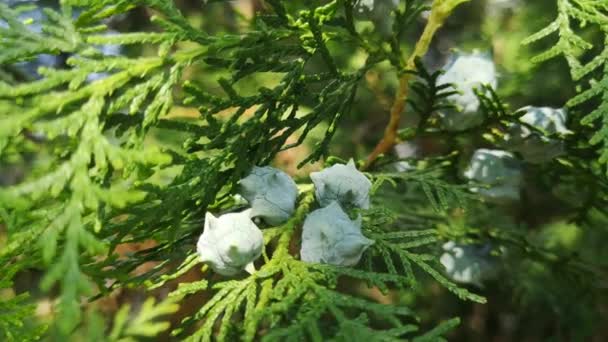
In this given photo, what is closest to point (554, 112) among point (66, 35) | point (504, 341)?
point (66, 35)

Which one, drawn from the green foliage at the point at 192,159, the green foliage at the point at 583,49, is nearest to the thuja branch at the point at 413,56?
the green foliage at the point at 192,159

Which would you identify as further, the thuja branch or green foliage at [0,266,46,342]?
the thuja branch

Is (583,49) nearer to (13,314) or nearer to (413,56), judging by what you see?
(413,56)

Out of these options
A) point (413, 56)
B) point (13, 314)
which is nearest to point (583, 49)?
point (413, 56)

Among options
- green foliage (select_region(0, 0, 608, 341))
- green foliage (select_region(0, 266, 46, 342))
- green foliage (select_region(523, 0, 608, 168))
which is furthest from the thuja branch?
green foliage (select_region(0, 266, 46, 342))

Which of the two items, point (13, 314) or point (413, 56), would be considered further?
point (413, 56)

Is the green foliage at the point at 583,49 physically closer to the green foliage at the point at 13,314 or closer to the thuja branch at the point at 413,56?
the thuja branch at the point at 413,56

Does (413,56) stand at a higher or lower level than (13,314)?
higher

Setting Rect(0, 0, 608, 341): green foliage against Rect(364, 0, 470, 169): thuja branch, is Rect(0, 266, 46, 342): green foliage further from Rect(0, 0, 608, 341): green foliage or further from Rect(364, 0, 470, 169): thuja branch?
Rect(364, 0, 470, 169): thuja branch

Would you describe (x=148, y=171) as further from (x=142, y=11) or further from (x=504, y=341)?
(x=504, y=341)
